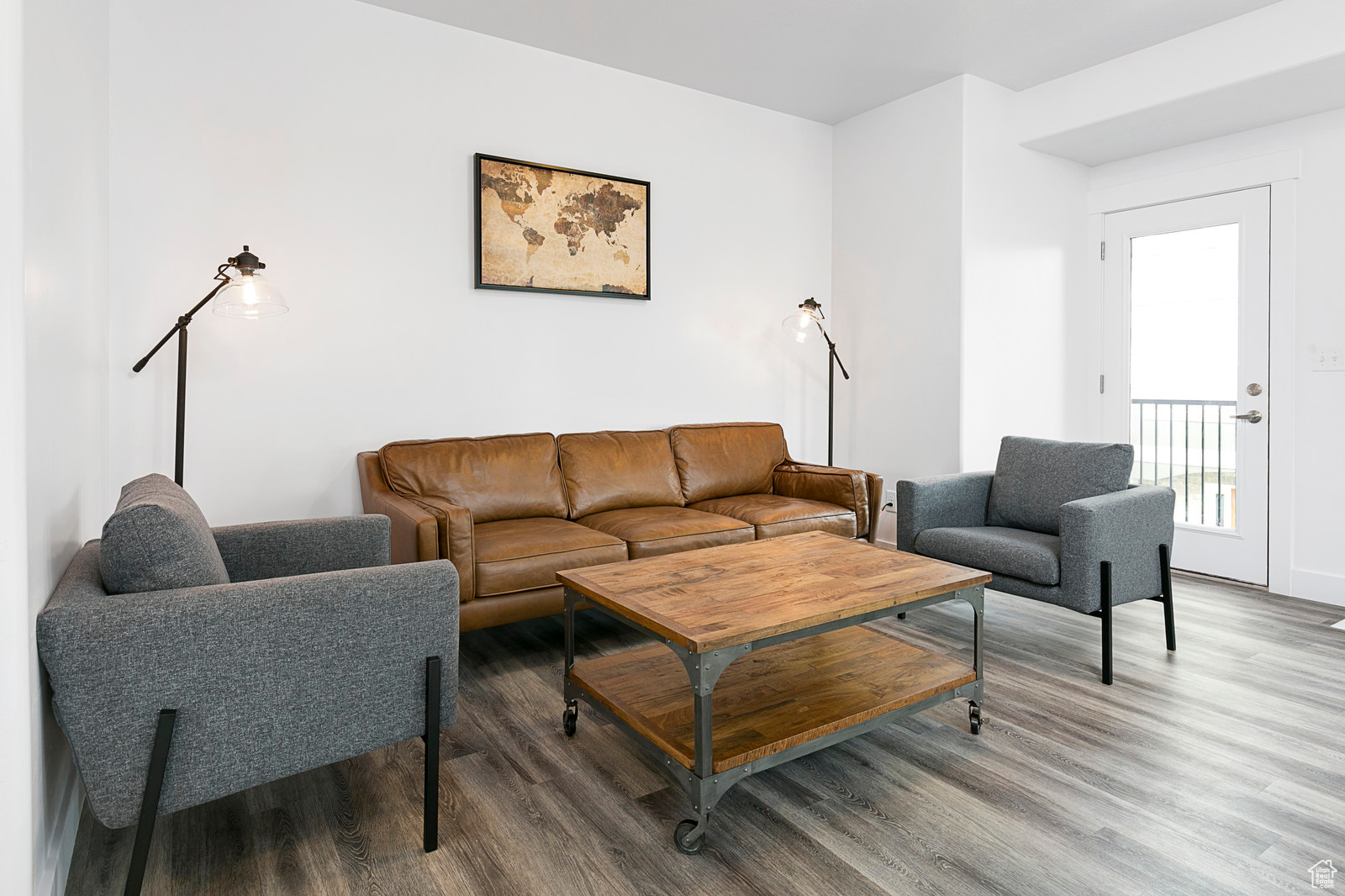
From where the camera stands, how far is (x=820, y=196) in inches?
195

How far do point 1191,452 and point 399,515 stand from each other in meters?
4.24

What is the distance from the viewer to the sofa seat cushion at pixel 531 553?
275cm

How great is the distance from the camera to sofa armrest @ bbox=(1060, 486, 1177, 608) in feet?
8.84

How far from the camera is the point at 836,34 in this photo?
143 inches

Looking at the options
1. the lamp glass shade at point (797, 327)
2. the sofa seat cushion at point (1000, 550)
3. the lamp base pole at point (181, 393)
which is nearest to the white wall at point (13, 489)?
the lamp base pole at point (181, 393)

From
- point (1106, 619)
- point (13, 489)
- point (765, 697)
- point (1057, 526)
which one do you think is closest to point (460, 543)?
point (765, 697)

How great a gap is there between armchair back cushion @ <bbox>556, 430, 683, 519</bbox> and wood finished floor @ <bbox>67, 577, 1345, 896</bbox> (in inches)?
44.5

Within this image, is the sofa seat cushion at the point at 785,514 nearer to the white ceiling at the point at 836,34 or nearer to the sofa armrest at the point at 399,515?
the sofa armrest at the point at 399,515

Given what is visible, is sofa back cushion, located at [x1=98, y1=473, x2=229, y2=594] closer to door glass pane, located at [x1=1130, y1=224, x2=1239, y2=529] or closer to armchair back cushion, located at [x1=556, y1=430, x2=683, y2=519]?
armchair back cushion, located at [x1=556, y1=430, x2=683, y2=519]

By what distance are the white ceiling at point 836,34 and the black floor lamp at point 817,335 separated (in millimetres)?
1292

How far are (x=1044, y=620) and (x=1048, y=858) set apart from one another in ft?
6.37

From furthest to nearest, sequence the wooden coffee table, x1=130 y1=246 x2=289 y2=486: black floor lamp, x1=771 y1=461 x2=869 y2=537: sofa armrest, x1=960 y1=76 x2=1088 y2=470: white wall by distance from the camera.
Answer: x1=960 y1=76 x2=1088 y2=470: white wall, x1=771 y1=461 x2=869 y2=537: sofa armrest, x1=130 y1=246 x2=289 y2=486: black floor lamp, the wooden coffee table

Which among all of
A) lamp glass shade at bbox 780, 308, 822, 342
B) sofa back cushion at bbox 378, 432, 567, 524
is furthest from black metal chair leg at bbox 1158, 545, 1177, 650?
sofa back cushion at bbox 378, 432, 567, 524

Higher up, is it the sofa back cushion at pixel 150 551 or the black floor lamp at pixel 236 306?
the black floor lamp at pixel 236 306
